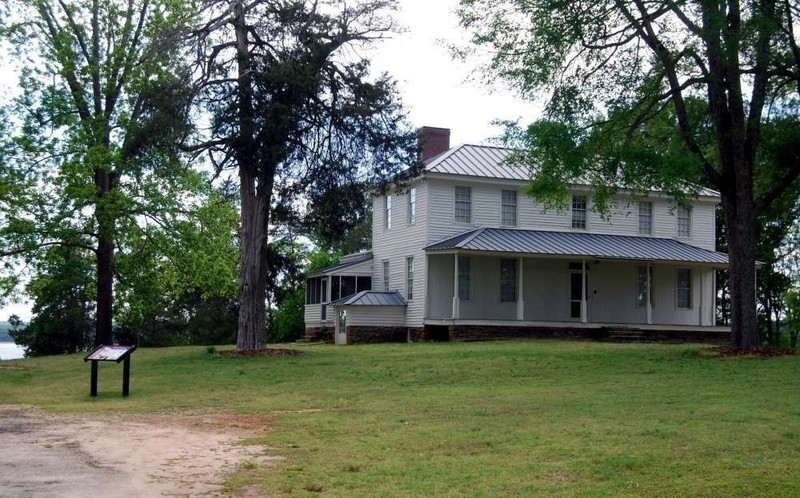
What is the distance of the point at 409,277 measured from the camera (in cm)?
3716

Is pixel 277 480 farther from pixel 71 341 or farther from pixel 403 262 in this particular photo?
pixel 71 341

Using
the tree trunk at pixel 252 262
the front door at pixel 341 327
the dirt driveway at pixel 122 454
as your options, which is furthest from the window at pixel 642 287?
the dirt driveway at pixel 122 454

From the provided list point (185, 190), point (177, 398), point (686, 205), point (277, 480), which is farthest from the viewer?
point (185, 190)

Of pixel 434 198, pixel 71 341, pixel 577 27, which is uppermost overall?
pixel 577 27

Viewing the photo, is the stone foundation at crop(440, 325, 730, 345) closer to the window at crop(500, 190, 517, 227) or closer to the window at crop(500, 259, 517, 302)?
the window at crop(500, 259, 517, 302)

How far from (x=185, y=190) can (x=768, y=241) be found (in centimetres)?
3178

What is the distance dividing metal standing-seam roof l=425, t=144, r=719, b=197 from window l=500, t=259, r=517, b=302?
3264 millimetres

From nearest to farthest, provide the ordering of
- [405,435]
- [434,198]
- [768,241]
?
[405,435], [434,198], [768,241]

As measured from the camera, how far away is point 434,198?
35.9 meters

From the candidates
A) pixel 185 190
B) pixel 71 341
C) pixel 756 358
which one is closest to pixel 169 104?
pixel 185 190

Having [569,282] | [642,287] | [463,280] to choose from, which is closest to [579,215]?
[569,282]

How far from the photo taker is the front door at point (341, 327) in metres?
36.6

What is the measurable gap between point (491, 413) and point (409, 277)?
23021 millimetres

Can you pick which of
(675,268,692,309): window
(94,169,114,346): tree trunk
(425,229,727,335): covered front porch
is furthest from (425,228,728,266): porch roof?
(94,169,114,346): tree trunk
